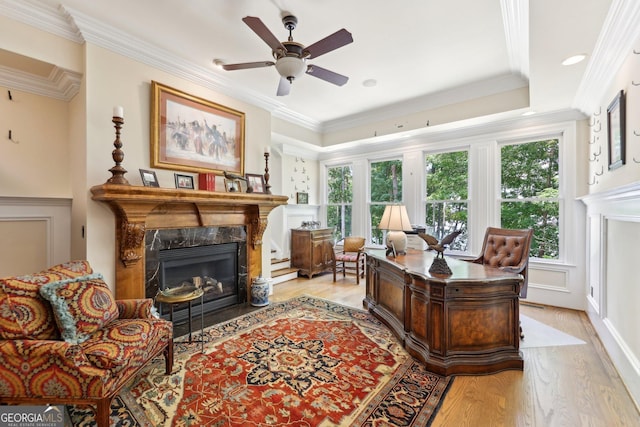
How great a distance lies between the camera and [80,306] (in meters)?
1.81

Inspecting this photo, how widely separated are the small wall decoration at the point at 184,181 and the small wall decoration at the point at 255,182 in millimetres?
778

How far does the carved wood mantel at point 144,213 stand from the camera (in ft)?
8.68

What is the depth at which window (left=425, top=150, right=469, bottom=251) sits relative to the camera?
4.68m

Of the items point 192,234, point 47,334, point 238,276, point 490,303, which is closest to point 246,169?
point 192,234

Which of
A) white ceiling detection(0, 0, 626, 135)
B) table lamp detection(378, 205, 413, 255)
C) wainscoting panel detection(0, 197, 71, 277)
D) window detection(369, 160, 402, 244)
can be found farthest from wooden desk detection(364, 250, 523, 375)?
wainscoting panel detection(0, 197, 71, 277)

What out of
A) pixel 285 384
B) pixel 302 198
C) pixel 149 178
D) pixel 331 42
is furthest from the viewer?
pixel 302 198

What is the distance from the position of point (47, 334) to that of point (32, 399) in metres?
0.33

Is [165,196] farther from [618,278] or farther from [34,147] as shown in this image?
[618,278]

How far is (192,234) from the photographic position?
3.38m

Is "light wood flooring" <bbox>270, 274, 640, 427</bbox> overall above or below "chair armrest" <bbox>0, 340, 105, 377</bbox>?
below

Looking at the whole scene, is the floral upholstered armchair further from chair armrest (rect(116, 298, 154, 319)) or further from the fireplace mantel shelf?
the fireplace mantel shelf

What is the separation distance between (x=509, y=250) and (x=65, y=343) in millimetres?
4056

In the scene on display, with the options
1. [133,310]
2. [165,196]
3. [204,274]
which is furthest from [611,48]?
[204,274]

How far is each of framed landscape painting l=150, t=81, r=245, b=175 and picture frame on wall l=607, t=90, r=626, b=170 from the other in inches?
155
